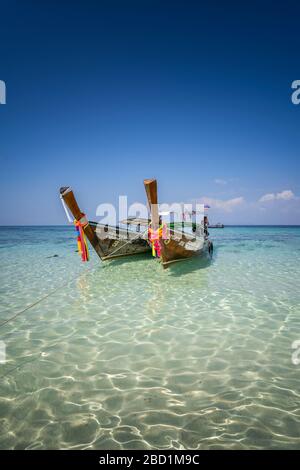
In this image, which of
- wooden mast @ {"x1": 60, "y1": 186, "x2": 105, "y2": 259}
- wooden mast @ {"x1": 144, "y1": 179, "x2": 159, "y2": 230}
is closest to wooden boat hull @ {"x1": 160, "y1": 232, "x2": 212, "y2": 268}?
wooden mast @ {"x1": 144, "y1": 179, "x2": 159, "y2": 230}

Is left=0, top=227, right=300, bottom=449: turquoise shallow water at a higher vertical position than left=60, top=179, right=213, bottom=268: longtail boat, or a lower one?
lower

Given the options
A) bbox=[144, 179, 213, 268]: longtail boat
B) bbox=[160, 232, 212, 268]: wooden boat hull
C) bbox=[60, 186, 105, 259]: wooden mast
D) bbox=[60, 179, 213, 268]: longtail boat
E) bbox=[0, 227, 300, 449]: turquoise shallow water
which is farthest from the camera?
bbox=[160, 232, 212, 268]: wooden boat hull

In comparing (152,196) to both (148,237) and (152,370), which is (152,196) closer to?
(148,237)

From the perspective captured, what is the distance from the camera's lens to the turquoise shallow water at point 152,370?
3.10 metres

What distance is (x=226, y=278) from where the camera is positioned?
11.7 m

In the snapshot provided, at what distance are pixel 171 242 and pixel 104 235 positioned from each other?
4368 mm

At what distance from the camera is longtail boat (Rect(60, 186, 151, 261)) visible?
11.5 m

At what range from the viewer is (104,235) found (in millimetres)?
14477

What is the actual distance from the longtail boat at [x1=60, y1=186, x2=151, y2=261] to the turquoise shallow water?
4.35 meters

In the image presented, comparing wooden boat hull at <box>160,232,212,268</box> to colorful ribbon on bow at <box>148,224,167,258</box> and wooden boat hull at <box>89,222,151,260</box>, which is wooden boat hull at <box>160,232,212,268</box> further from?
wooden boat hull at <box>89,222,151,260</box>

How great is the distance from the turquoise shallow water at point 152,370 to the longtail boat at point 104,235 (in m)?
4.35

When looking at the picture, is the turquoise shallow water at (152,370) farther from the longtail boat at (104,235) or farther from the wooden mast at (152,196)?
the longtail boat at (104,235)
